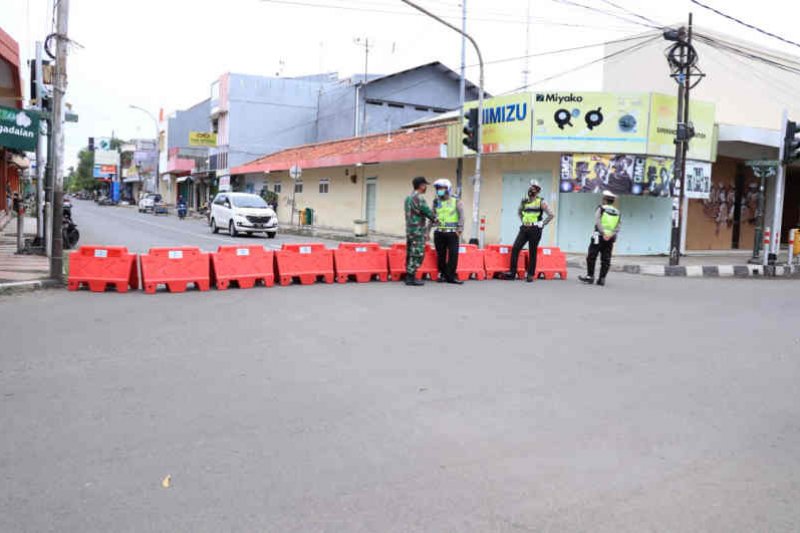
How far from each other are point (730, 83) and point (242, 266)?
23959 mm

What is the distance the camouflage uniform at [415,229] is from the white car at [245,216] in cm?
1437

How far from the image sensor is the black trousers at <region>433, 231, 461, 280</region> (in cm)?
1216

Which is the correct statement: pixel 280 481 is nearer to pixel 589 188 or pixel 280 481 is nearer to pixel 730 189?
pixel 589 188

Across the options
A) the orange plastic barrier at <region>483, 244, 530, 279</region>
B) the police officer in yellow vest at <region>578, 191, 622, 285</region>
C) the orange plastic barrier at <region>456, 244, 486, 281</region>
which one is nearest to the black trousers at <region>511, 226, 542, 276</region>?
the orange plastic barrier at <region>483, 244, 530, 279</region>

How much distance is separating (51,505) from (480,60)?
17559 mm

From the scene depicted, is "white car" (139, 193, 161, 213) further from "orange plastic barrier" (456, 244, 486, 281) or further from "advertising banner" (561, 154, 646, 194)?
"orange plastic barrier" (456, 244, 486, 281)

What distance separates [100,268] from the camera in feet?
33.9

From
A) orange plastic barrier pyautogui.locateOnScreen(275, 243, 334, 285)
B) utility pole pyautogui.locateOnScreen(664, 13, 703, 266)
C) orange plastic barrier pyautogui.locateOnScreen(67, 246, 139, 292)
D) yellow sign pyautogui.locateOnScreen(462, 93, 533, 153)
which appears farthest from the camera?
yellow sign pyautogui.locateOnScreen(462, 93, 533, 153)

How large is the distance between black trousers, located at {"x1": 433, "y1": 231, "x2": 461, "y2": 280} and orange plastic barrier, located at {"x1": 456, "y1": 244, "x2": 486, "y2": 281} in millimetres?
590

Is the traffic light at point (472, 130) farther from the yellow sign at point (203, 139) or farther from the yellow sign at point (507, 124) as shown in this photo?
the yellow sign at point (203, 139)

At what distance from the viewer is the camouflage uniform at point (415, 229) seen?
11.8m

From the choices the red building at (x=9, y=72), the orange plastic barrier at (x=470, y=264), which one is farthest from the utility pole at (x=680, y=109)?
the red building at (x=9, y=72)

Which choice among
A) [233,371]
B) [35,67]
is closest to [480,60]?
[35,67]

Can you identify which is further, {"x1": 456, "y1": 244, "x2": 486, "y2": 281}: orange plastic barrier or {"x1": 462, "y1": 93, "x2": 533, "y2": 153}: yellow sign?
{"x1": 462, "y1": 93, "x2": 533, "y2": 153}: yellow sign
